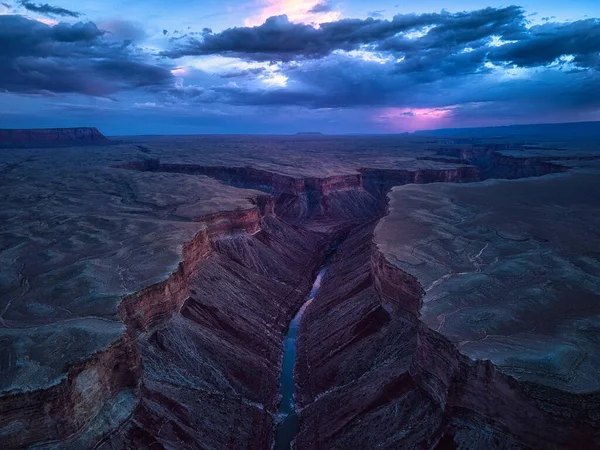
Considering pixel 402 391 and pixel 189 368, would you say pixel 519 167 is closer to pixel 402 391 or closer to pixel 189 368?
pixel 402 391

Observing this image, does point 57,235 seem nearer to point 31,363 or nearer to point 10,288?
point 10,288

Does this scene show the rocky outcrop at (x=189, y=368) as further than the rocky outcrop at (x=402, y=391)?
Yes

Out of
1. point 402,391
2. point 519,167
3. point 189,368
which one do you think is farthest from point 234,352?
point 519,167

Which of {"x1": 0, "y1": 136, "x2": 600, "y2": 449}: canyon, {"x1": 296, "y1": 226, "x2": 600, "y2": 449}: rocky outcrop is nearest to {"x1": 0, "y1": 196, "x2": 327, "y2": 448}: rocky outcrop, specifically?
{"x1": 0, "y1": 136, "x2": 600, "y2": 449}: canyon

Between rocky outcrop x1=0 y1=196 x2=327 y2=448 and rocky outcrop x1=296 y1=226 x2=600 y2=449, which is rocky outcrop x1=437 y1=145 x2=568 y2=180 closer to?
rocky outcrop x1=0 y1=196 x2=327 y2=448

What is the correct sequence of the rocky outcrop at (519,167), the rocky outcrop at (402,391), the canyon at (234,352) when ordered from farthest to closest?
1. the rocky outcrop at (519,167)
2. the canyon at (234,352)
3. the rocky outcrop at (402,391)

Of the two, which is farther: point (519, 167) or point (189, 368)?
point (519, 167)

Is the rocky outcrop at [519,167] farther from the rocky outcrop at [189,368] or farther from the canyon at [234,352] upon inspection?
the rocky outcrop at [189,368]

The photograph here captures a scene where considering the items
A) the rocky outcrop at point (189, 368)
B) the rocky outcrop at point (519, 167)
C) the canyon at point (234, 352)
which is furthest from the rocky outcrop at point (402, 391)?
the rocky outcrop at point (519, 167)

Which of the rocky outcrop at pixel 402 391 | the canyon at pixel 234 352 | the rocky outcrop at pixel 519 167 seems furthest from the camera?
the rocky outcrop at pixel 519 167
